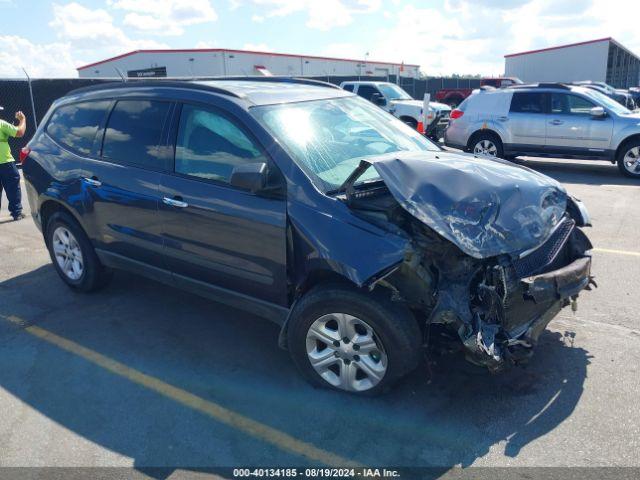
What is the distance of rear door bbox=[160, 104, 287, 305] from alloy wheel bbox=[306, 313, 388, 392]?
39 centimetres

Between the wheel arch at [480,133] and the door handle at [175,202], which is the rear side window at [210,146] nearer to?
the door handle at [175,202]

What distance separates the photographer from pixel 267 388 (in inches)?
145

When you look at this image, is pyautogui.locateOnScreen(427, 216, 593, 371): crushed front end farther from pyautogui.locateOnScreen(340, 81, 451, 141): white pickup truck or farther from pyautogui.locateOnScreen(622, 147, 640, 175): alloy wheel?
pyautogui.locateOnScreen(340, 81, 451, 141): white pickup truck

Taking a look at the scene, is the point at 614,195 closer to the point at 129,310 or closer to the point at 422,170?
the point at 422,170

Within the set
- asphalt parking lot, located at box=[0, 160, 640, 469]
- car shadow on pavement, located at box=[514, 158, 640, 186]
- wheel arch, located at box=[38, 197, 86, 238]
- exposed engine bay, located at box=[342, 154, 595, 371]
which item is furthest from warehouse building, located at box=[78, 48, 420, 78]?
exposed engine bay, located at box=[342, 154, 595, 371]

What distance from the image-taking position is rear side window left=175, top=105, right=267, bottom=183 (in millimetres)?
3830

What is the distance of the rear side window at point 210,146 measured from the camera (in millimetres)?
3830

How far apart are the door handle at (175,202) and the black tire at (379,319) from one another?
3.97 feet

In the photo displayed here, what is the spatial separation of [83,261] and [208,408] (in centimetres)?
242

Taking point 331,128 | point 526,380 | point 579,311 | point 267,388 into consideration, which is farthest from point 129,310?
point 579,311

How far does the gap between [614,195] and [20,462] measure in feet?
30.3

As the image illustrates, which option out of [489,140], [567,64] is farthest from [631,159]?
[567,64]

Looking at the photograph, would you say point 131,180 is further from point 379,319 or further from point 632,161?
point 632,161

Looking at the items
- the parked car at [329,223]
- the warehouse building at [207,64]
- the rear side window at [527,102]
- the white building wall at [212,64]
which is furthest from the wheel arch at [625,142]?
the white building wall at [212,64]
